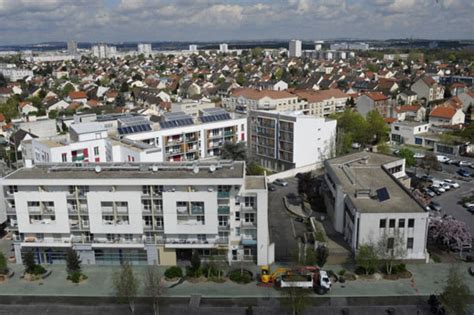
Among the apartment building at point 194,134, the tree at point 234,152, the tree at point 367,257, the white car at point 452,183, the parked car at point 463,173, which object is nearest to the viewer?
the tree at point 367,257

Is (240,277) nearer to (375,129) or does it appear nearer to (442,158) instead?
(442,158)

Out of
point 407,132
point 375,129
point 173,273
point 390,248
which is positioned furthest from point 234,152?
point 407,132

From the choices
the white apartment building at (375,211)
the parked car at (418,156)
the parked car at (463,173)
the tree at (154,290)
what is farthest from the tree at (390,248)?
the parked car at (418,156)

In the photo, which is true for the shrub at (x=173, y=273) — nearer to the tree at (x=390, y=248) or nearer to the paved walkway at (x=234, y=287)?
the paved walkway at (x=234, y=287)

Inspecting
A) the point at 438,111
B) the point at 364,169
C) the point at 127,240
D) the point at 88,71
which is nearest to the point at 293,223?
the point at 364,169

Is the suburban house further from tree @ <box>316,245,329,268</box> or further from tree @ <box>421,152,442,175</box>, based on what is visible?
tree @ <box>316,245,329,268</box>
